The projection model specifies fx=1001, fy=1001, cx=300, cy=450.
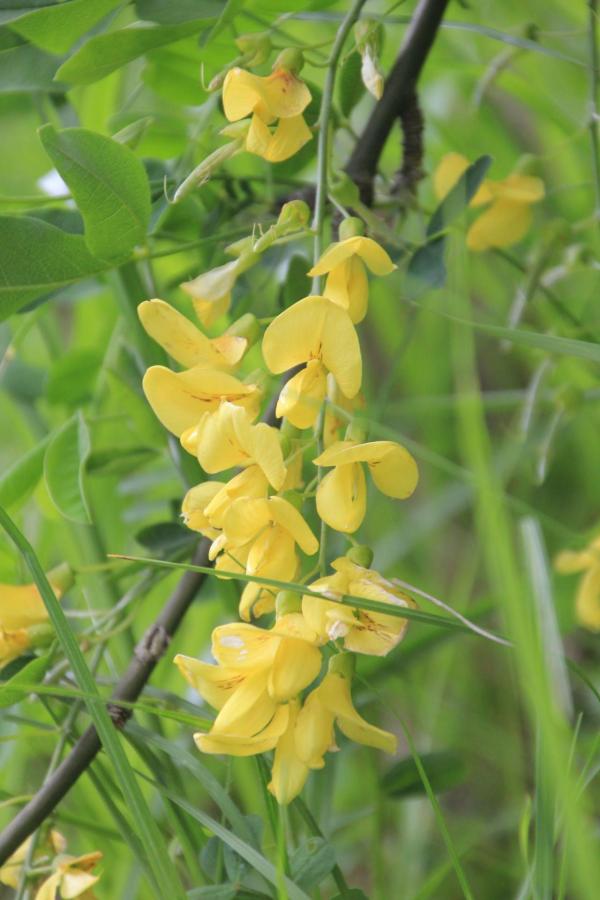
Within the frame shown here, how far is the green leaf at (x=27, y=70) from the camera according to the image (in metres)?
0.63

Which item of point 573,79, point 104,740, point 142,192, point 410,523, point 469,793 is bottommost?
point 469,793

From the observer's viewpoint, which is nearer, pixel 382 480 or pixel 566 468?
pixel 382 480

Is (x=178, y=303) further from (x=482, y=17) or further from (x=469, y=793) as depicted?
(x=469, y=793)

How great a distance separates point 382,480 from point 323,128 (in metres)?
0.18

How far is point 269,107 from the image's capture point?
49cm

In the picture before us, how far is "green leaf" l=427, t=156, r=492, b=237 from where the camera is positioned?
1.91 ft

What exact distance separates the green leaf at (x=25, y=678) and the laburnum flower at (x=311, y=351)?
204mm

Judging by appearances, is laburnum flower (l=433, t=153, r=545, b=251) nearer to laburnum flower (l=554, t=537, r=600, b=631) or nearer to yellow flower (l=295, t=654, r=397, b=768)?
laburnum flower (l=554, t=537, r=600, b=631)

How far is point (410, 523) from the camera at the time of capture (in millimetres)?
1237

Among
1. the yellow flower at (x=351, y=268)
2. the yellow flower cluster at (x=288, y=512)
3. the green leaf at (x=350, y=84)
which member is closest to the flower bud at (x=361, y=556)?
the yellow flower cluster at (x=288, y=512)

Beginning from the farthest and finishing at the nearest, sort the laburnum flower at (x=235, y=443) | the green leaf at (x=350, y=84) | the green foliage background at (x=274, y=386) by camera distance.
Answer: the green leaf at (x=350, y=84), the green foliage background at (x=274, y=386), the laburnum flower at (x=235, y=443)

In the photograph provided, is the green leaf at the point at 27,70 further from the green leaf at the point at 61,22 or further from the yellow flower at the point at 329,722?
the yellow flower at the point at 329,722

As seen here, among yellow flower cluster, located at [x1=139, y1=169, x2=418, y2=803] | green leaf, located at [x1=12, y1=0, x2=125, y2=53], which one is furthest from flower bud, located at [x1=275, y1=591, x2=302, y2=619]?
green leaf, located at [x1=12, y1=0, x2=125, y2=53]

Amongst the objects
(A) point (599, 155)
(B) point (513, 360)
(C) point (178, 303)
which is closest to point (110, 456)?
(C) point (178, 303)
